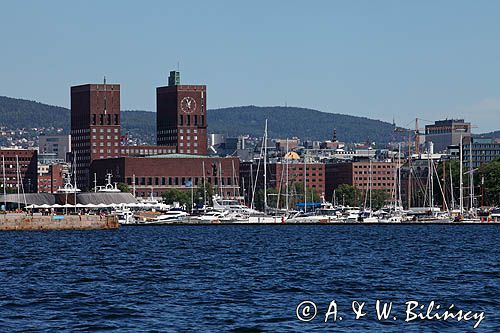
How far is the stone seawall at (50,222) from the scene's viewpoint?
482 feet

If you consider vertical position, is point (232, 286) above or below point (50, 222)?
below

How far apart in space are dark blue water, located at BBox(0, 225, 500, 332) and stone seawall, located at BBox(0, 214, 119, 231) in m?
42.2

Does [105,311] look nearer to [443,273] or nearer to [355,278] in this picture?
[355,278]

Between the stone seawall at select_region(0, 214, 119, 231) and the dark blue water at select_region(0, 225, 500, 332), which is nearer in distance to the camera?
the dark blue water at select_region(0, 225, 500, 332)

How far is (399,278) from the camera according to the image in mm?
68250

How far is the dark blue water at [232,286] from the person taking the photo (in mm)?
49688

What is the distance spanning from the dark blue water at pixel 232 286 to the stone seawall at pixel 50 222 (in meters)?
42.2

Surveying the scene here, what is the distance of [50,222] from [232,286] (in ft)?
289

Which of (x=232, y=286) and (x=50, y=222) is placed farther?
(x=50, y=222)

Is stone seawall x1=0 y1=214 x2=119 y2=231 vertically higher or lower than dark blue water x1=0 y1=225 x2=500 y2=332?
higher

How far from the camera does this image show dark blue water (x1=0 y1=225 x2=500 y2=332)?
4969cm

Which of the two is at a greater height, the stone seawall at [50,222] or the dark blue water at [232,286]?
the stone seawall at [50,222]

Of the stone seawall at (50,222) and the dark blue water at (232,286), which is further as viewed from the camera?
the stone seawall at (50,222)

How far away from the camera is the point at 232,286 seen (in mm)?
63469
